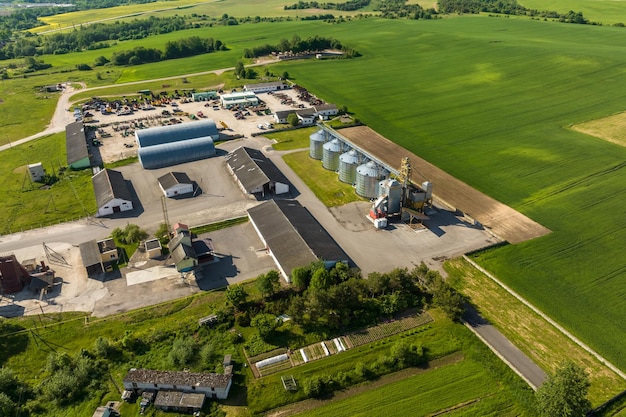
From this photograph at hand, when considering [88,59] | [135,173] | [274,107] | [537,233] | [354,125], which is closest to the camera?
[537,233]

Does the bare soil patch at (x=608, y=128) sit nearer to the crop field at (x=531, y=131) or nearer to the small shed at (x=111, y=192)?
the crop field at (x=531, y=131)

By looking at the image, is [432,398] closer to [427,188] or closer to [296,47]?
[427,188]

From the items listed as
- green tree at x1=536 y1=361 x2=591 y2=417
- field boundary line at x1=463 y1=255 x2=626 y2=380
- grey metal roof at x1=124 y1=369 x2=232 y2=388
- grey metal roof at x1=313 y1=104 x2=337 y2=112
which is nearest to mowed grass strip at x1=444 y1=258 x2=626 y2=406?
field boundary line at x1=463 y1=255 x2=626 y2=380

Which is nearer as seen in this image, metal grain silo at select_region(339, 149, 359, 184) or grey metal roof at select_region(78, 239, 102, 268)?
grey metal roof at select_region(78, 239, 102, 268)

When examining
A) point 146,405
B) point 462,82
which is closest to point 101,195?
point 146,405

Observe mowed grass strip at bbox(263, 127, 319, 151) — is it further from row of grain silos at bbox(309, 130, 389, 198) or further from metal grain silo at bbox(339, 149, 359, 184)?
metal grain silo at bbox(339, 149, 359, 184)

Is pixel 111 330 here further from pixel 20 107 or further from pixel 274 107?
pixel 20 107
